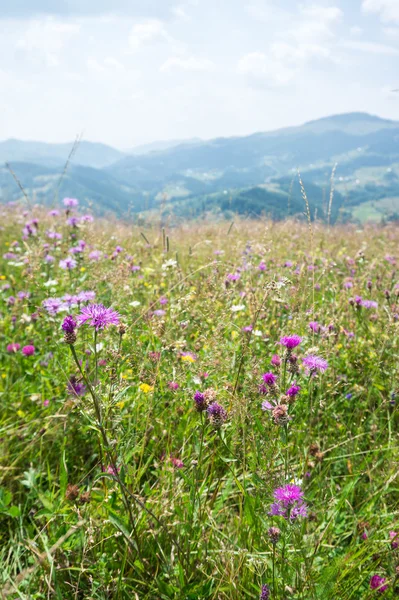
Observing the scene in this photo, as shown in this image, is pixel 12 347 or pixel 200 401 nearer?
pixel 200 401

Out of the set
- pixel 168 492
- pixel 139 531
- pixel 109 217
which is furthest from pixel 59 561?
pixel 109 217

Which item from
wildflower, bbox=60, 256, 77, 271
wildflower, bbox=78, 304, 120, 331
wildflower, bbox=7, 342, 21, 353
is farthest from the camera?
wildflower, bbox=60, 256, 77, 271

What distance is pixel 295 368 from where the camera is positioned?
1.47m

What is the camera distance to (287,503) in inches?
41.9

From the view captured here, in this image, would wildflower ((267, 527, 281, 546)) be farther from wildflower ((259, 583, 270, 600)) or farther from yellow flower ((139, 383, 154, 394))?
yellow flower ((139, 383, 154, 394))

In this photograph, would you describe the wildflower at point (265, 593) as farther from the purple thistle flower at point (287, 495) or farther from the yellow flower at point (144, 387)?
the yellow flower at point (144, 387)

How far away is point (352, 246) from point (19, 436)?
18.3 feet

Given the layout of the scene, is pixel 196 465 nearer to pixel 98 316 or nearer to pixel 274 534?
pixel 274 534

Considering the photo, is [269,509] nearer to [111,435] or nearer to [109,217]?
[111,435]

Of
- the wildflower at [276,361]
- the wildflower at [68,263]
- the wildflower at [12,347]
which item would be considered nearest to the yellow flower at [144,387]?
the wildflower at [276,361]

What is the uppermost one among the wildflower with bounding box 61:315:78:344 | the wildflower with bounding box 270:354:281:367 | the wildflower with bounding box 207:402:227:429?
the wildflower with bounding box 61:315:78:344

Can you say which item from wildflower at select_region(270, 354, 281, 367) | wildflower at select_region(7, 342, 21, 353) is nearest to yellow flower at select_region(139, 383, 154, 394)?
wildflower at select_region(270, 354, 281, 367)

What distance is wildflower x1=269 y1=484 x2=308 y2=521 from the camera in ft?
3.49

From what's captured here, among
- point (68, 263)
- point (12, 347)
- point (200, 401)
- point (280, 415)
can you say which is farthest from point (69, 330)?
point (68, 263)
